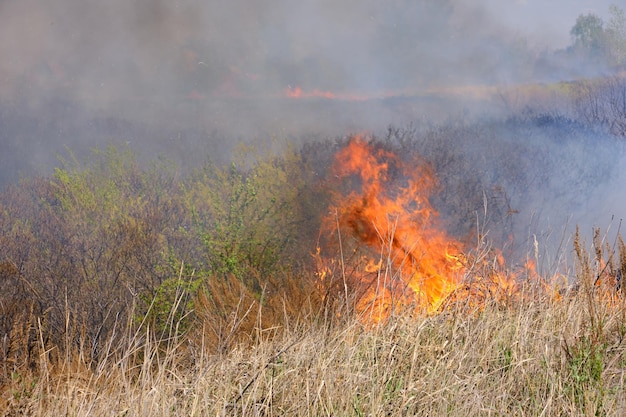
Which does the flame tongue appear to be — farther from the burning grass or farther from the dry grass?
the dry grass

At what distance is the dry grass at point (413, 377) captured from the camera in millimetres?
2955

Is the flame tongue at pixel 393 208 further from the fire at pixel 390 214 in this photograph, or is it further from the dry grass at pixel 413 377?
the dry grass at pixel 413 377

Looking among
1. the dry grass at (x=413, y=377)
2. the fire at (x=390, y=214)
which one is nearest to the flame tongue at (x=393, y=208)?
the fire at (x=390, y=214)

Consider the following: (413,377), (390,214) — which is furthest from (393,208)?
(413,377)

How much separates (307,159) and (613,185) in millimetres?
5957

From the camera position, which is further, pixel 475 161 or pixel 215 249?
pixel 475 161

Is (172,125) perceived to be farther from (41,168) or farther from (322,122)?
(322,122)

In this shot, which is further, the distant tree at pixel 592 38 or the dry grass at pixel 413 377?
the distant tree at pixel 592 38

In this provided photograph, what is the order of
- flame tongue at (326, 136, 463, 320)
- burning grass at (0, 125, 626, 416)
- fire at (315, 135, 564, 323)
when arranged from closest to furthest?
burning grass at (0, 125, 626, 416)
fire at (315, 135, 564, 323)
flame tongue at (326, 136, 463, 320)

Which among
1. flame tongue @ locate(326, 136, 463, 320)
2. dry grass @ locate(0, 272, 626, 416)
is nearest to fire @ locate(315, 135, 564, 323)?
flame tongue @ locate(326, 136, 463, 320)

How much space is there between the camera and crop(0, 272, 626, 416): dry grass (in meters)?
2.96

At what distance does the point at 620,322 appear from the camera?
12.8 feet

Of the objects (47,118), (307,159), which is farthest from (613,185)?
(47,118)

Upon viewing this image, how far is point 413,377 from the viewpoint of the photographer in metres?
3.24
